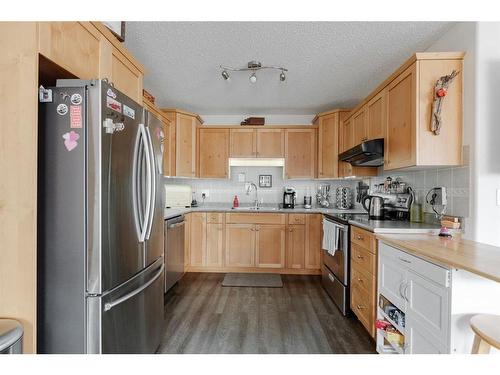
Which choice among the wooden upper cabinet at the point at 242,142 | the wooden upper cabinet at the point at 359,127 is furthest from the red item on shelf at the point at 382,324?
the wooden upper cabinet at the point at 242,142

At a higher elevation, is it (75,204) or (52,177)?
(52,177)

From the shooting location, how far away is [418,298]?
1.37 meters

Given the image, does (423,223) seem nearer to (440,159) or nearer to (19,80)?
(440,159)

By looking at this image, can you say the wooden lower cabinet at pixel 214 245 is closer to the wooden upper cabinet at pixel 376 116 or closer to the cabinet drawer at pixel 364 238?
the cabinet drawer at pixel 364 238

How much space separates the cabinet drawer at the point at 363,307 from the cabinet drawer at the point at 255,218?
1466 millimetres

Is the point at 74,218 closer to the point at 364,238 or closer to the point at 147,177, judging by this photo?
the point at 147,177

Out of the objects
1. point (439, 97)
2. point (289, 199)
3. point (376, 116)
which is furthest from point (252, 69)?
point (289, 199)

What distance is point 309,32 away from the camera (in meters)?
1.96

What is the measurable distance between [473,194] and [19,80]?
8.58 feet

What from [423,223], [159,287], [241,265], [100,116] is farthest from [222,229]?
[100,116]

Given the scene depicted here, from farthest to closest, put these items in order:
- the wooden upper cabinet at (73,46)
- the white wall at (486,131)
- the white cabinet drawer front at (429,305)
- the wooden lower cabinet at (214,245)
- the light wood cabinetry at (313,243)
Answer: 1. the wooden lower cabinet at (214,245)
2. the light wood cabinetry at (313,243)
3. the white wall at (486,131)
4. the white cabinet drawer front at (429,305)
5. the wooden upper cabinet at (73,46)

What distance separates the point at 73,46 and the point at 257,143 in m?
2.88

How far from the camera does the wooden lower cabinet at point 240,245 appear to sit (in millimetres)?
3586

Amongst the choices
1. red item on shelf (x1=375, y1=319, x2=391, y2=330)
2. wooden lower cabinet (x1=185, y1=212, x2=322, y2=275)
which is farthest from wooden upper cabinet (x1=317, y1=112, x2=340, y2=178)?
red item on shelf (x1=375, y1=319, x2=391, y2=330)
